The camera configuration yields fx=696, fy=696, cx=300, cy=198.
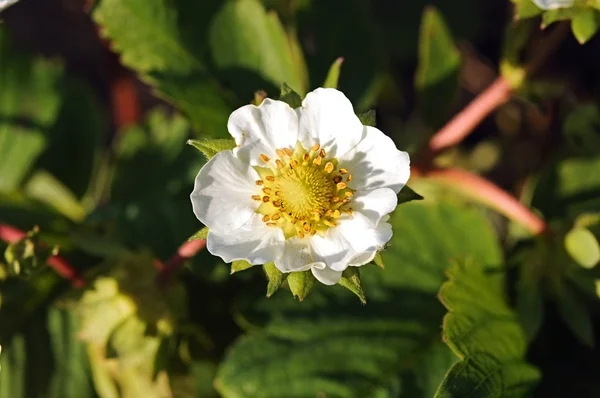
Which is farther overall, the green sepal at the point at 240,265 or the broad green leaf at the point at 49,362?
the broad green leaf at the point at 49,362

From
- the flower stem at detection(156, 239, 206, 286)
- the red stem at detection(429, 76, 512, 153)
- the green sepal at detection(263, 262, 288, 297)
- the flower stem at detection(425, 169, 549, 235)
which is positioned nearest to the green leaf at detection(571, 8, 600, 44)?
the red stem at detection(429, 76, 512, 153)

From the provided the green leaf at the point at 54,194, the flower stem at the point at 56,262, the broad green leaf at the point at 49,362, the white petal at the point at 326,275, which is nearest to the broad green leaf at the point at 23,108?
the green leaf at the point at 54,194

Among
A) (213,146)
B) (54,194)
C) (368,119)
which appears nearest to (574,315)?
(368,119)

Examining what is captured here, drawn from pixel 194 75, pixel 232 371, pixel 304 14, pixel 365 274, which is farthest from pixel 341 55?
pixel 232 371

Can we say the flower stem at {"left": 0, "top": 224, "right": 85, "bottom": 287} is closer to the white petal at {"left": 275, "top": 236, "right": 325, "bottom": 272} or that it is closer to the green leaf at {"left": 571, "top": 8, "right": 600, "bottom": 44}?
the white petal at {"left": 275, "top": 236, "right": 325, "bottom": 272}

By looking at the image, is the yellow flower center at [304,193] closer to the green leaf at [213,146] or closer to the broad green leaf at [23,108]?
the green leaf at [213,146]

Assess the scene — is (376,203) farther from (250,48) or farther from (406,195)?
(250,48)
